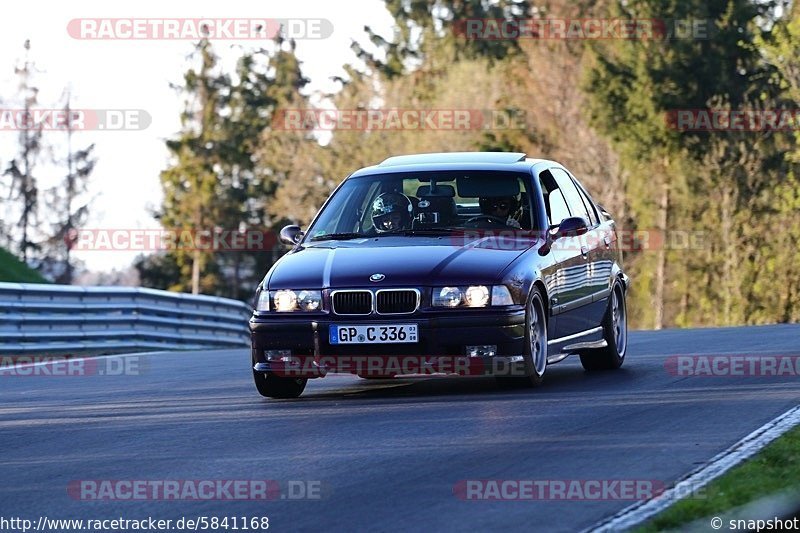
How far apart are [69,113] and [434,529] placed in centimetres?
7078

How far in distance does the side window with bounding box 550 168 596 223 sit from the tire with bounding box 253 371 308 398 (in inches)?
107

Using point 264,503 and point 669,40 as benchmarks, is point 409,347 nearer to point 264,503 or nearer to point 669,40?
point 264,503

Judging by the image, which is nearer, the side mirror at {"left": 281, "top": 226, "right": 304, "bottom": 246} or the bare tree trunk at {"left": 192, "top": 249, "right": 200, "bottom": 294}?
the side mirror at {"left": 281, "top": 226, "right": 304, "bottom": 246}

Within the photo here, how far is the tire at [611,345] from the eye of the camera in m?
12.4

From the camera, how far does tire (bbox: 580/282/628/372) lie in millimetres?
12375

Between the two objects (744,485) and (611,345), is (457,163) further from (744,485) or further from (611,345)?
(744,485)

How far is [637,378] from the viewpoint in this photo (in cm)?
1160

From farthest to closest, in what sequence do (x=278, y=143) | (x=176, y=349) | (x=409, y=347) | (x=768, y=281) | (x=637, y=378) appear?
(x=278, y=143), (x=768, y=281), (x=176, y=349), (x=637, y=378), (x=409, y=347)

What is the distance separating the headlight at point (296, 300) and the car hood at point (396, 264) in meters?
0.05

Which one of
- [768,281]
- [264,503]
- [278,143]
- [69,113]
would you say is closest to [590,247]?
[264,503]

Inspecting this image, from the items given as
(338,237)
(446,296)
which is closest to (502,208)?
(338,237)

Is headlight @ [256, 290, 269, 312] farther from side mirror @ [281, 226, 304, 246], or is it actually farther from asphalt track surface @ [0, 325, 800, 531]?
side mirror @ [281, 226, 304, 246]

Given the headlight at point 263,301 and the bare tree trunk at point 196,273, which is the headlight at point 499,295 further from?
the bare tree trunk at point 196,273

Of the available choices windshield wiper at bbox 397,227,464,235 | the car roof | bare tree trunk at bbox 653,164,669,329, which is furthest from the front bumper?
bare tree trunk at bbox 653,164,669,329
